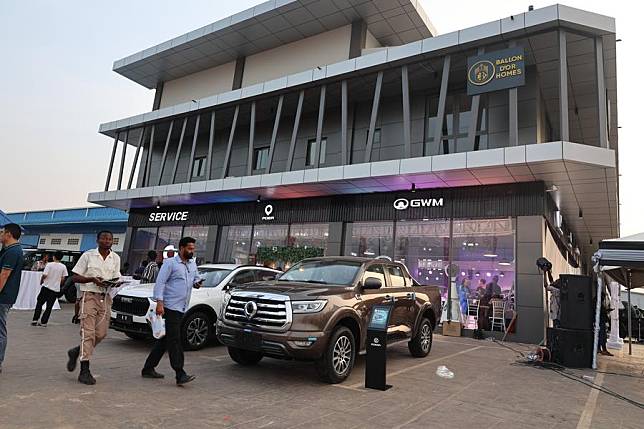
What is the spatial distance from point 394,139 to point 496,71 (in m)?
4.78

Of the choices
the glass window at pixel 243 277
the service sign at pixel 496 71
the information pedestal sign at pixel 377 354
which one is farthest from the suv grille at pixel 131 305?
the service sign at pixel 496 71

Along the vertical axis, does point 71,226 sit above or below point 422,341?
above

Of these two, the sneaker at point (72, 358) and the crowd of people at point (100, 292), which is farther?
the sneaker at point (72, 358)

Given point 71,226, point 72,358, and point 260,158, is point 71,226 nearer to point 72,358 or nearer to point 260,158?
point 260,158

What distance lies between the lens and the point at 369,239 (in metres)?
16.1

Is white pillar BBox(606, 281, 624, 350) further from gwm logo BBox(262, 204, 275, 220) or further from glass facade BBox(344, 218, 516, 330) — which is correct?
gwm logo BBox(262, 204, 275, 220)

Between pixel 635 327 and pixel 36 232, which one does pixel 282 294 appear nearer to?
pixel 635 327

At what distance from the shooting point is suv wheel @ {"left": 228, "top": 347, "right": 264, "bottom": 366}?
6785 millimetres

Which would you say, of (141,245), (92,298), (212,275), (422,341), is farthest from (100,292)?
(141,245)

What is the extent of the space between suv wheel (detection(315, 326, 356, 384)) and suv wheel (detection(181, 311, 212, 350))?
3.10 meters

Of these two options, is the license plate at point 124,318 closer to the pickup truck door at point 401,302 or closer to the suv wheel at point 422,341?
the pickup truck door at point 401,302

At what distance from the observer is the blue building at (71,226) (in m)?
35.7

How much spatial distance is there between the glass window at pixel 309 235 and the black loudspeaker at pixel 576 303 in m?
9.39

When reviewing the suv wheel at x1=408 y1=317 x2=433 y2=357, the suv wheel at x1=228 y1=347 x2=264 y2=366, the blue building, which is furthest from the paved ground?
the blue building
